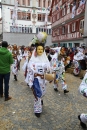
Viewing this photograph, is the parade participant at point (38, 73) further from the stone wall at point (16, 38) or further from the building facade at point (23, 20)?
the stone wall at point (16, 38)

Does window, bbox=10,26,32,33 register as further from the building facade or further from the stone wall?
the stone wall

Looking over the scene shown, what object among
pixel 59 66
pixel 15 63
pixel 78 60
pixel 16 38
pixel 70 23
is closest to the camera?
pixel 59 66

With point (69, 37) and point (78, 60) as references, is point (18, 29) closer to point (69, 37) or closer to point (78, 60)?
point (69, 37)

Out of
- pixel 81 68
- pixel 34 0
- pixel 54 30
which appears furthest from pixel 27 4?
pixel 81 68

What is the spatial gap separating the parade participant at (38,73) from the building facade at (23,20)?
27306mm

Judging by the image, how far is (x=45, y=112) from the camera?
14.6ft

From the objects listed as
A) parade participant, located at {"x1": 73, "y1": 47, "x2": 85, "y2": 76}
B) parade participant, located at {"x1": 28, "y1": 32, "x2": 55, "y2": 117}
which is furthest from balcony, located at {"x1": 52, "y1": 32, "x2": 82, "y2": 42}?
parade participant, located at {"x1": 28, "y1": 32, "x2": 55, "y2": 117}

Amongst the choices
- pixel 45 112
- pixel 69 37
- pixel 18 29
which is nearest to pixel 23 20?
pixel 18 29

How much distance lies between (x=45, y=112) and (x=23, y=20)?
30.4 metres

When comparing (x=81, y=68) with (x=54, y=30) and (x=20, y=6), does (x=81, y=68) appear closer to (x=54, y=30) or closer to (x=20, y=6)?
(x=54, y=30)

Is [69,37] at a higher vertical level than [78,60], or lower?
higher

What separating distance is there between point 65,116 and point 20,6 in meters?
31.1

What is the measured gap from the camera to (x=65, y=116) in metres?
4.20

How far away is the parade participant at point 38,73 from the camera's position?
4250mm
